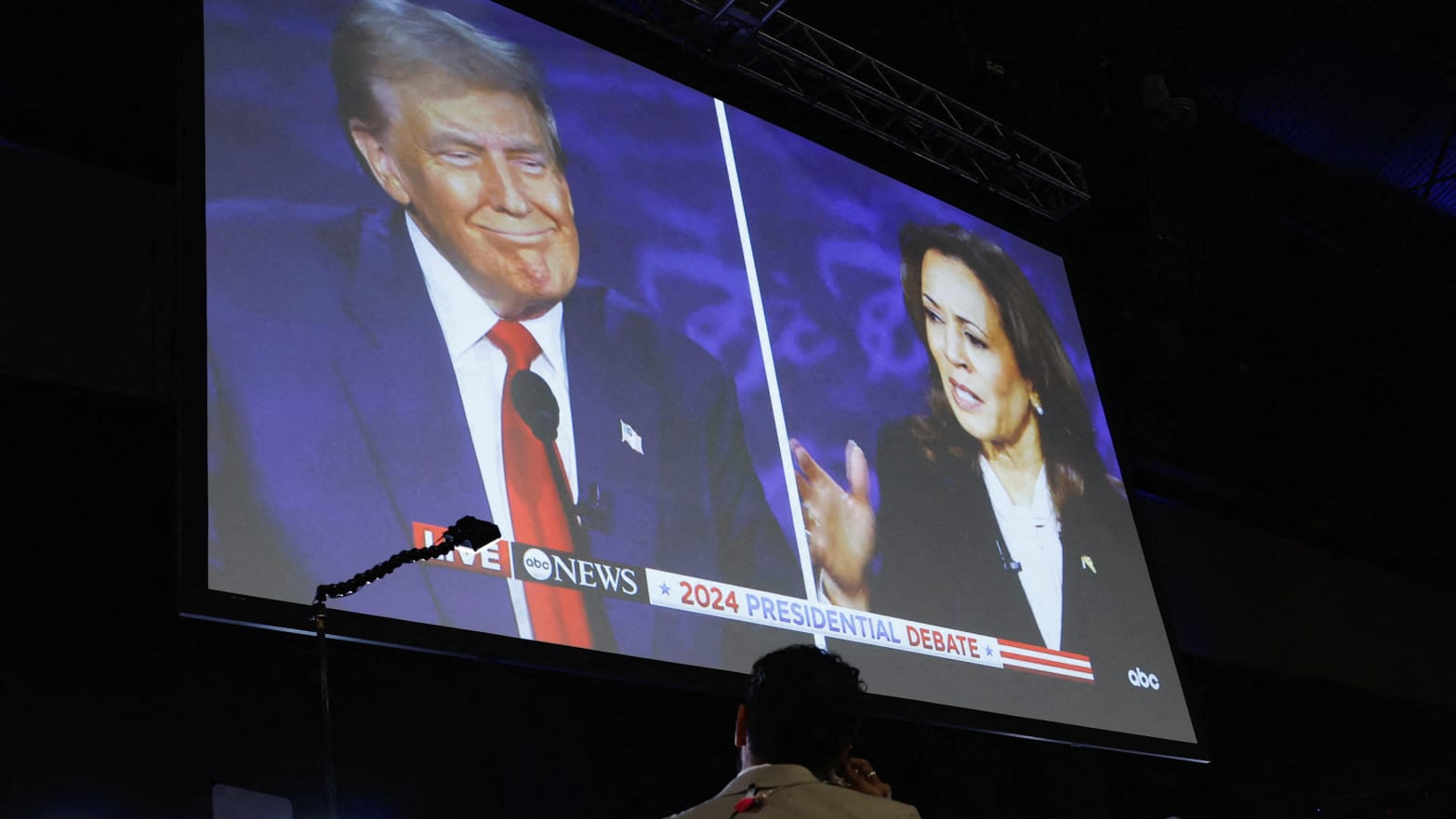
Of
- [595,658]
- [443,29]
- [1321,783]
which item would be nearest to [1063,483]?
[595,658]

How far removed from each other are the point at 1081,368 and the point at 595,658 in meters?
2.80

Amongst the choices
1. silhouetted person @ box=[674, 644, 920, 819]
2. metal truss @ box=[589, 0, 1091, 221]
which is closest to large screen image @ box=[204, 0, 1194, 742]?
metal truss @ box=[589, 0, 1091, 221]

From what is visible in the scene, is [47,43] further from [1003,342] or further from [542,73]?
[1003,342]

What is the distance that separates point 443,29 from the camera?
3.92 m

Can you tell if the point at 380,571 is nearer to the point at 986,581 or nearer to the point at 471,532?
the point at 471,532

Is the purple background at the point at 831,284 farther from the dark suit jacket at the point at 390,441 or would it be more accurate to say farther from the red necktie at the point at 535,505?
the red necktie at the point at 535,505

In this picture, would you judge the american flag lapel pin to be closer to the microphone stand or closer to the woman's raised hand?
the woman's raised hand

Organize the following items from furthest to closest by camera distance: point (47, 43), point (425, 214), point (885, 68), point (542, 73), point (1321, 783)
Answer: point (1321, 783) < point (885, 68) < point (542, 73) < point (47, 43) < point (425, 214)

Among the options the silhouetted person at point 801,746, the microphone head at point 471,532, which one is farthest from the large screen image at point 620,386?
the silhouetted person at point 801,746

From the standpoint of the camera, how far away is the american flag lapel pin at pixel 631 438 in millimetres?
3693

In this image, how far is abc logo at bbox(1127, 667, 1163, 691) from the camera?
4629 mm

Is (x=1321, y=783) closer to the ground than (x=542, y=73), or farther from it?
closer to the ground

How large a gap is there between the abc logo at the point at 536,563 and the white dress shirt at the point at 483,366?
0.20ft

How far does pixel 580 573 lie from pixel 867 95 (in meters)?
2.49
